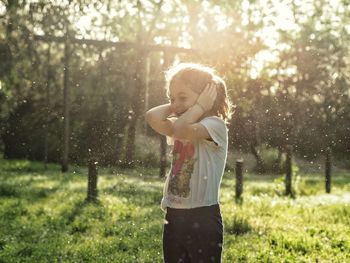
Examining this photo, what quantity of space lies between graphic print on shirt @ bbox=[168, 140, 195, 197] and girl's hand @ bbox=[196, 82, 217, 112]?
0.97 feet

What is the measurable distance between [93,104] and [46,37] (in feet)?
61.1

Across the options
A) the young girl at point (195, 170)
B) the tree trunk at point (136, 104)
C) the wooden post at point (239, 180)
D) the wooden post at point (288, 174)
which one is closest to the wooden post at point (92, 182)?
the tree trunk at point (136, 104)

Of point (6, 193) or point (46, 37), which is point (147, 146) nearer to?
point (6, 193)

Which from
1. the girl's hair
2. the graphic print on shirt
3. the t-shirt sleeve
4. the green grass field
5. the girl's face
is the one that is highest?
the girl's hair

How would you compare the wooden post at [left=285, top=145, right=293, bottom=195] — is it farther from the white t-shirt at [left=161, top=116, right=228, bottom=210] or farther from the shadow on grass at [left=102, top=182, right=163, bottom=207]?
the white t-shirt at [left=161, top=116, right=228, bottom=210]

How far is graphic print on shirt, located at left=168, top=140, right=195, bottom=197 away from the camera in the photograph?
3.79 m

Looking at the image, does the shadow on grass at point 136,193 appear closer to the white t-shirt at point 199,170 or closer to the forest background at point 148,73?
the forest background at point 148,73

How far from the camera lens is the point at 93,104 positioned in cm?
2755

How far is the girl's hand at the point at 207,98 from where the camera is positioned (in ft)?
12.5

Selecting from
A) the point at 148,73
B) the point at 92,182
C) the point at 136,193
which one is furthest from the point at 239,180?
the point at 148,73

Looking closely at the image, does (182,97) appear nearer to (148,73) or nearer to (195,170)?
(195,170)

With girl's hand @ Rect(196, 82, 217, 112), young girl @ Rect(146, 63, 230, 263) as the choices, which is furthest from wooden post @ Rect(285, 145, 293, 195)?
girl's hand @ Rect(196, 82, 217, 112)

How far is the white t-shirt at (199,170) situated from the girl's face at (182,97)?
0.16m

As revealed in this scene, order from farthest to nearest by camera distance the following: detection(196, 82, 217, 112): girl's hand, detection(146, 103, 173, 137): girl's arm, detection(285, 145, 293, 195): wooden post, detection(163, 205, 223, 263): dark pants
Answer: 1. detection(285, 145, 293, 195): wooden post
2. detection(146, 103, 173, 137): girl's arm
3. detection(196, 82, 217, 112): girl's hand
4. detection(163, 205, 223, 263): dark pants
